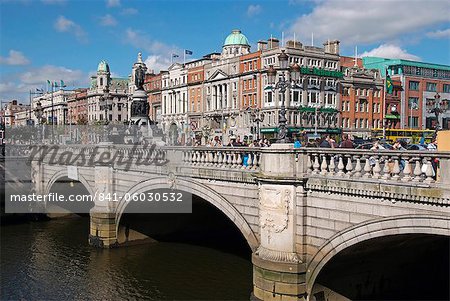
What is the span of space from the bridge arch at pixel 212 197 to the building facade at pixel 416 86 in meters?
66.1

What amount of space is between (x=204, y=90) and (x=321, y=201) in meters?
70.8

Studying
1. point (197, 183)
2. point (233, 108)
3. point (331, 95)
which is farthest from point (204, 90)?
point (197, 183)

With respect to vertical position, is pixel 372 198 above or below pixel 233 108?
below

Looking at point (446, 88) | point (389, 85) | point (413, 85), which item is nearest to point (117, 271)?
point (389, 85)

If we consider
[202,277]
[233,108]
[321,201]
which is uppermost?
[233,108]

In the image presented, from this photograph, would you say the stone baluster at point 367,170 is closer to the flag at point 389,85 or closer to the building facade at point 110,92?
the flag at point 389,85

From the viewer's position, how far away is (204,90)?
83.2 m

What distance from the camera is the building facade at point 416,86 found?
80688 mm

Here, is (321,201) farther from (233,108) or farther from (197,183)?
(233,108)

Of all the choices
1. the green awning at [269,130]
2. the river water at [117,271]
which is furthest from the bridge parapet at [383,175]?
the green awning at [269,130]

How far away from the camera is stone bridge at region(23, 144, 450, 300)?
11281 mm

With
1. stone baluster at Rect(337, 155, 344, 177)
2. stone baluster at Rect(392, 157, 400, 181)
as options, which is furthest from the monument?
Result: stone baluster at Rect(392, 157, 400, 181)

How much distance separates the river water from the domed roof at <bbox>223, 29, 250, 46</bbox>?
59.3 metres

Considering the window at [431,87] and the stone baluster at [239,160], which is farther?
the window at [431,87]
